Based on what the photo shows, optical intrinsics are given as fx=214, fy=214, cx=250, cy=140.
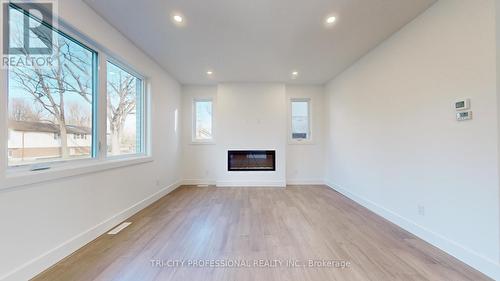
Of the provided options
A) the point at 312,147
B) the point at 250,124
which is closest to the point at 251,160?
the point at 250,124

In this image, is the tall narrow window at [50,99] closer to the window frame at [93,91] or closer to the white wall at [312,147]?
the window frame at [93,91]

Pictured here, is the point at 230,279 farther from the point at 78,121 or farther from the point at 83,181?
the point at 78,121

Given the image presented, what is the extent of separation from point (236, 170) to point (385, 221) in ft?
11.1

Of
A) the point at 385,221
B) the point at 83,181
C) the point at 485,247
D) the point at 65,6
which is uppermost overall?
the point at 65,6

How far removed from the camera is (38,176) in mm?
1832

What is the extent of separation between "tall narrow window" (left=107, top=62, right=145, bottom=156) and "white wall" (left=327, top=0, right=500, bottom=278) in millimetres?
3994

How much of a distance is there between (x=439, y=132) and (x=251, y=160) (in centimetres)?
387

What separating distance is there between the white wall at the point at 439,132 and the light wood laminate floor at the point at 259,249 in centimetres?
26

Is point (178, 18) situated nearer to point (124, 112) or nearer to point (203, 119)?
point (124, 112)

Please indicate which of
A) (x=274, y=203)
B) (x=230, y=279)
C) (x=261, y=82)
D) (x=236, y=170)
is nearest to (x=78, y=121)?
(x=230, y=279)

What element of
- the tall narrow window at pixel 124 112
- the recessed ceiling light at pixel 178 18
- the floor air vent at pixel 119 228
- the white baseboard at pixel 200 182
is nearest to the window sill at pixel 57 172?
the tall narrow window at pixel 124 112

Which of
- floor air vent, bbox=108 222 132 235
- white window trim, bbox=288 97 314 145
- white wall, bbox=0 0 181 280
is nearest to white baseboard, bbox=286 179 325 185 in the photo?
white window trim, bbox=288 97 314 145

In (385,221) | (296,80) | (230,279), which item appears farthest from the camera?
(296,80)

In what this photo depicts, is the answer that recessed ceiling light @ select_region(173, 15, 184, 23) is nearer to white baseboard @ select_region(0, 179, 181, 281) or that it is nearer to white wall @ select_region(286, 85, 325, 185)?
white baseboard @ select_region(0, 179, 181, 281)
